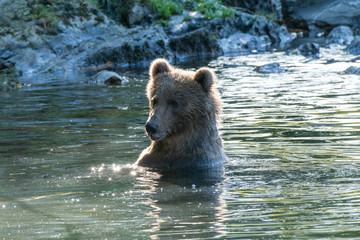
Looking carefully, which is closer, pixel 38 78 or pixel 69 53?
pixel 38 78

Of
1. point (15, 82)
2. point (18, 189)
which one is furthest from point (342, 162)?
point (15, 82)

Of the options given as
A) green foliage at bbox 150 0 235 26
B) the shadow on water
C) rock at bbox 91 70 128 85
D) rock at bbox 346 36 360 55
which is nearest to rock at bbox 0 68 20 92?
rock at bbox 91 70 128 85

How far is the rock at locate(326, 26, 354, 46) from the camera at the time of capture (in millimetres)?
29266

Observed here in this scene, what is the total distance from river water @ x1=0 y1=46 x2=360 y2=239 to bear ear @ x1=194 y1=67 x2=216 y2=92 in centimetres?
103

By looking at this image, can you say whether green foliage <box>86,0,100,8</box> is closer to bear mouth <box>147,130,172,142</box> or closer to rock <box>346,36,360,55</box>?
rock <box>346,36,360,55</box>

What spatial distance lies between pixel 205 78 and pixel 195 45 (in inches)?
722

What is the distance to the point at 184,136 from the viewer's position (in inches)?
326

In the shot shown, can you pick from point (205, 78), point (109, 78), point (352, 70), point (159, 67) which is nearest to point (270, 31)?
point (352, 70)

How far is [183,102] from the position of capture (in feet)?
27.0

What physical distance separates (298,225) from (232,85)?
11866 mm

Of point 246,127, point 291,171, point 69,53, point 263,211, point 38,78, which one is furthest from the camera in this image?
point 69,53

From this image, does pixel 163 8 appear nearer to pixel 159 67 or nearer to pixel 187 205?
pixel 159 67

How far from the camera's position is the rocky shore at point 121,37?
22969 mm

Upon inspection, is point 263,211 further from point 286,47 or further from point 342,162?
point 286,47
